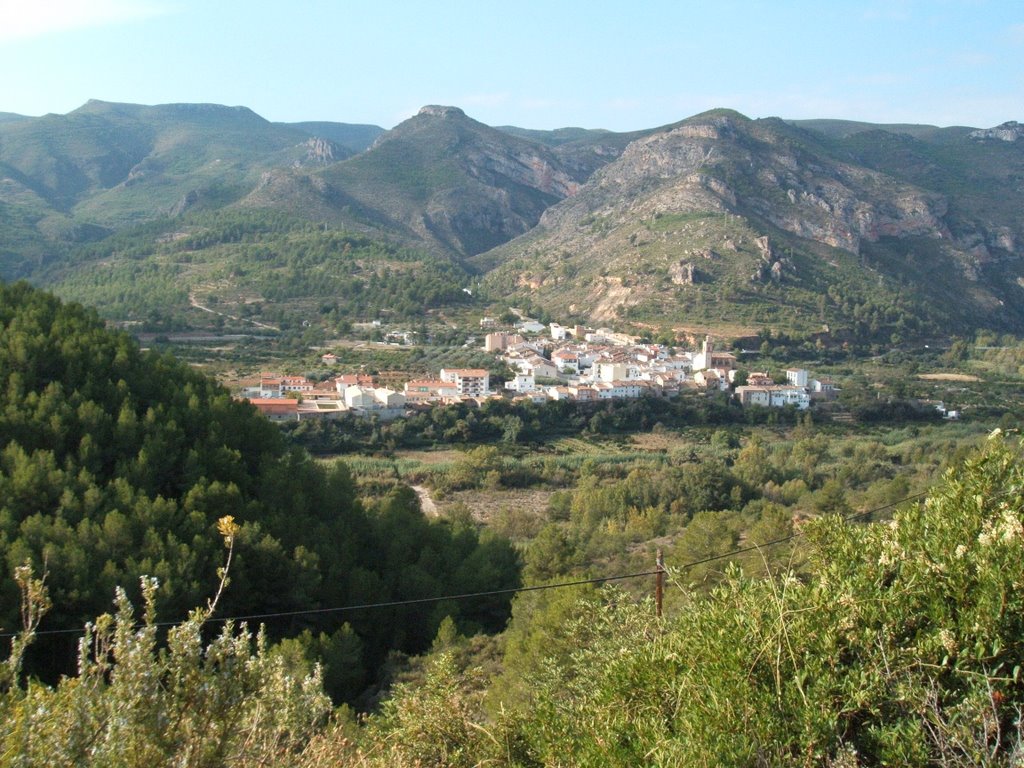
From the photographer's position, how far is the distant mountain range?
5400cm

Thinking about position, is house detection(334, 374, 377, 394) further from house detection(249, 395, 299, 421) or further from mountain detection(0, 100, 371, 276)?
mountain detection(0, 100, 371, 276)

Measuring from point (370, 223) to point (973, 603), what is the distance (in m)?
75.9

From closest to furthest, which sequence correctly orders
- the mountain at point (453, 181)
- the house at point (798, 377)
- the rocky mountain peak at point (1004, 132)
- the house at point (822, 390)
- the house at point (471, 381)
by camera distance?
the house at point (471, 381) → the house at point (822, 390) → the house at point (798, 377) → the mountain at point (453, 181) → the rocky mountain peak at point (1004, 132)

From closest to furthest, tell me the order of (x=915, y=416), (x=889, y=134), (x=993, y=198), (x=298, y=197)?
1. (x=915, y=416)
2. (x=298, y=197)
3. (x=993, y=198)
4. (x=889, y=134)

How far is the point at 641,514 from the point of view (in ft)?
64.5

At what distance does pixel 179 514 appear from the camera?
1141cm

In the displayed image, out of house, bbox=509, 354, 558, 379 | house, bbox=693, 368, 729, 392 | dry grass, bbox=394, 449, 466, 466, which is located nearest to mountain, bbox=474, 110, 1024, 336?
house, bbox=693, 368, 729, 392

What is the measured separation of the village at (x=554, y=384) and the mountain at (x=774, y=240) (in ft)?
29.3

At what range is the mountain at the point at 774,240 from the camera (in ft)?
171

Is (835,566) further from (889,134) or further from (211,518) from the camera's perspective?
(889,134)

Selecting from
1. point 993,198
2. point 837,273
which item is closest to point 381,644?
point 837,273

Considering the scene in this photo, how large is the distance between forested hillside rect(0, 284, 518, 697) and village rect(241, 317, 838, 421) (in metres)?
12.5

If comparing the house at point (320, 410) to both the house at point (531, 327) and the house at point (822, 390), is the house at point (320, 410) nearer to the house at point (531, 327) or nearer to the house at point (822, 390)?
the house at point (822, 390)

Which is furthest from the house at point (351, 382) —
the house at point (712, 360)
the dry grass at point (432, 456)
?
the house at point (712, 360)
